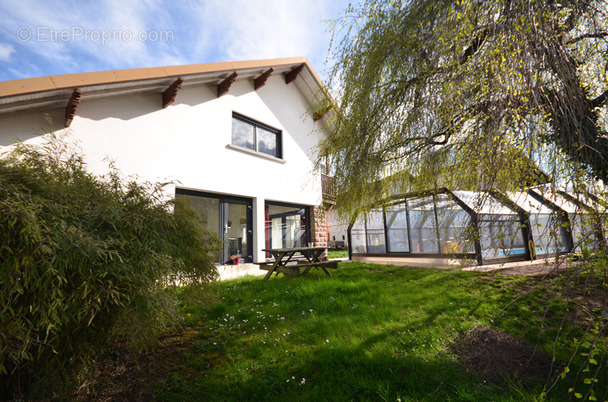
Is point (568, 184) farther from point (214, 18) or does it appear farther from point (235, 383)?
point (214, 18)

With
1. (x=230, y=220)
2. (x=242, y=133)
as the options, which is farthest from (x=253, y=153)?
(x=230, y=220)

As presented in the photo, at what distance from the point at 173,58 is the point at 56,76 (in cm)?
295

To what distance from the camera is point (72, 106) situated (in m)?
5.21

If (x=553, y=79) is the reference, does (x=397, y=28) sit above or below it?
above

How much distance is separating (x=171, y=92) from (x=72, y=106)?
214 centimetres

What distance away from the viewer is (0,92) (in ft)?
13.4

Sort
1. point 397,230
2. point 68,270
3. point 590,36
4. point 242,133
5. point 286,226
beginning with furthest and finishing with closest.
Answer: point 397,230 → point 286,226 → point 242,133 → point 590,36 → point 68,270

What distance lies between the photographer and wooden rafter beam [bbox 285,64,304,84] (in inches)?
425

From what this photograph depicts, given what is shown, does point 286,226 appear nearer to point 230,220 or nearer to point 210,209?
point 230,220

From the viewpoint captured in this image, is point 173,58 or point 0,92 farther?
point 173,58

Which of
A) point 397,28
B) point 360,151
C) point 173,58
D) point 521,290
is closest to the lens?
point 397,28

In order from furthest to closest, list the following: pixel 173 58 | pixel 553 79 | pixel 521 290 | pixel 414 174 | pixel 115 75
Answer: pixel 173 58 → pixel 115 75 → pixel 521 290 → pixel 414 174 → pixel 553 79

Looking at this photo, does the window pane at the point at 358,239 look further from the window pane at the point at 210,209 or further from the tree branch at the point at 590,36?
the tree branch at the point at 590,36

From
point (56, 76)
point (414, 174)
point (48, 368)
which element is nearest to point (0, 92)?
point (56, 76)
